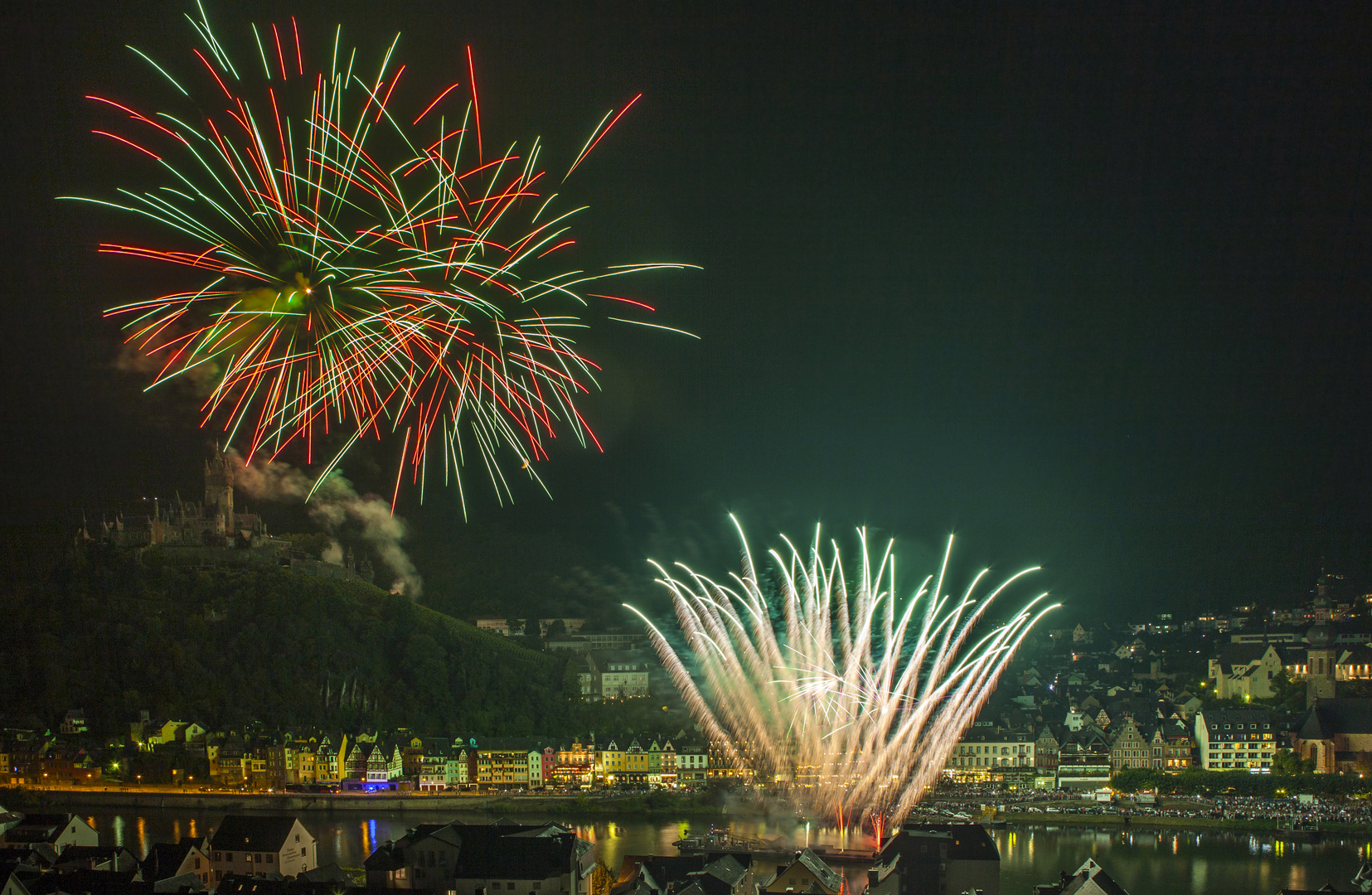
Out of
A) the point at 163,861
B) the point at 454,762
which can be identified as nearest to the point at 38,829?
the point at 163,861

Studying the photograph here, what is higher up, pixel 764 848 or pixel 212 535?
pixel 212 535

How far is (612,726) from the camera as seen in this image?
66.6ft

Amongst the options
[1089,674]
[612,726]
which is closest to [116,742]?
[612,726]

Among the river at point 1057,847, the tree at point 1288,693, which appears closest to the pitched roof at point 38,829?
the river at point 1057,847

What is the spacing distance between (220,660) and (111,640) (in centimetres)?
208

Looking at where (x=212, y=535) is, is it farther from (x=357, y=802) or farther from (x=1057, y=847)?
(x=1057, y=847)

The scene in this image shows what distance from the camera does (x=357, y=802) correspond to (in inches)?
664

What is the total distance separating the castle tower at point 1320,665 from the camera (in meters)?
18.2

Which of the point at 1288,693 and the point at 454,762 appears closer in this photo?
the point at 454,762

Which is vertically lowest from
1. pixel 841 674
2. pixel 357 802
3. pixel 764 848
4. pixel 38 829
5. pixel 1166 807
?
pixel 357 802

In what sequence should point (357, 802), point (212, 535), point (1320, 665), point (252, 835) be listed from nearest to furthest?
point (252, 835), point (357, 802), point (1320, 665), point (212, 535)

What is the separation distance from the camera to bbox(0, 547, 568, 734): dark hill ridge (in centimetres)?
2045

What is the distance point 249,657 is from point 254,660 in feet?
0.44

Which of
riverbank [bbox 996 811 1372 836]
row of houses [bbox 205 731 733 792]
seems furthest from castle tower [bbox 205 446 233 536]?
riverbank [bbox 996 811 1372 836]
